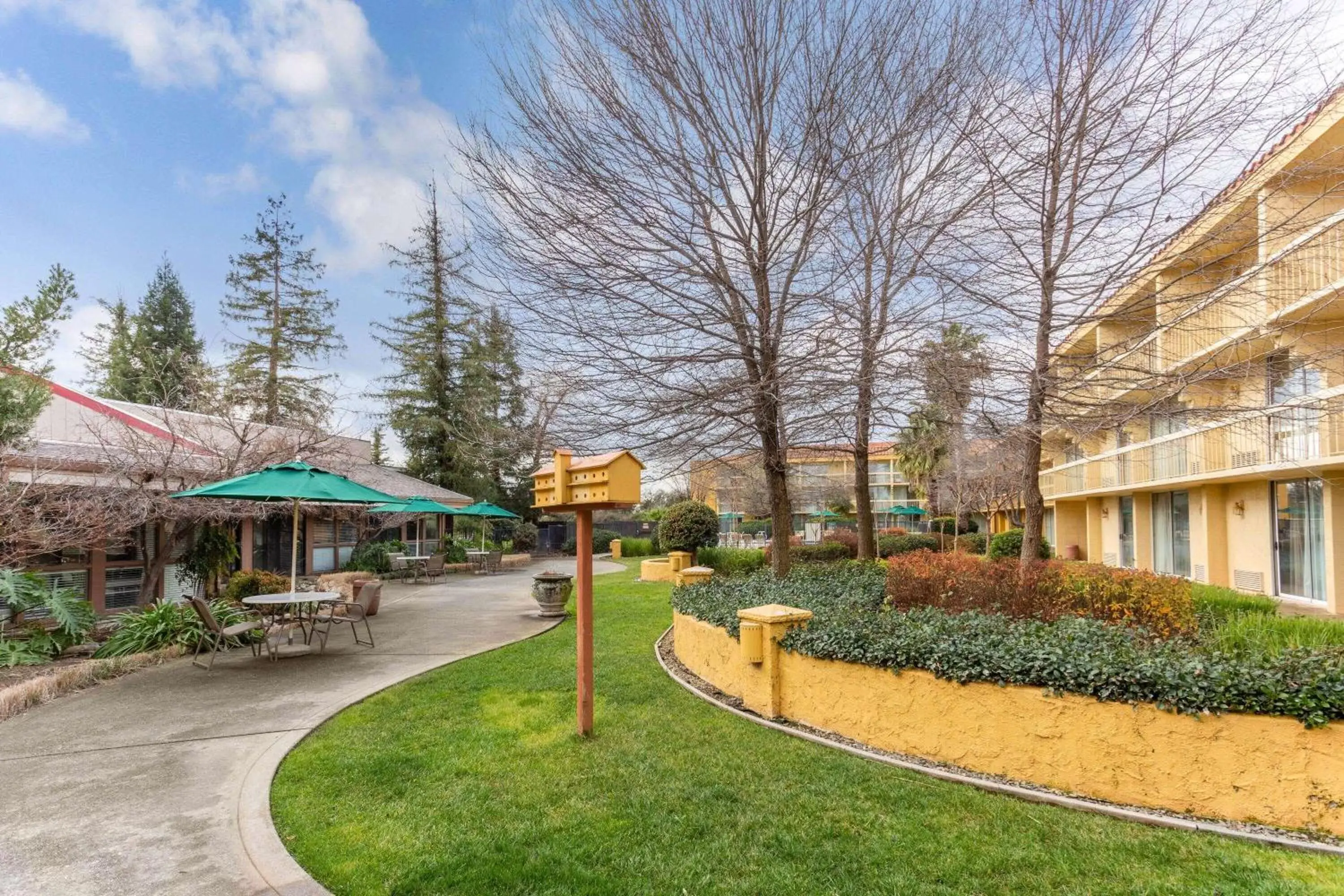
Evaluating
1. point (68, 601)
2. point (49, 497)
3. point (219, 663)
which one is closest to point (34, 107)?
point (49, 497)

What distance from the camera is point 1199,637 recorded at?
17.4 ft

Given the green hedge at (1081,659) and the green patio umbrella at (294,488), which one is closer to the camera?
the green hedge at (1081,659)

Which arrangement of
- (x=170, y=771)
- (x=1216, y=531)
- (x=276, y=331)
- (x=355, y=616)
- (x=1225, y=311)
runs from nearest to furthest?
(x=170, y=771), (x=1225, y=311), (x=355, y=616), (x=1216, y=531), (x=276, y=331)

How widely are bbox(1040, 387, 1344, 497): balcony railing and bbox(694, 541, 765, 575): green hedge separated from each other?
7.95 metres

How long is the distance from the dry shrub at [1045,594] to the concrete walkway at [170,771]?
5667 millimetres

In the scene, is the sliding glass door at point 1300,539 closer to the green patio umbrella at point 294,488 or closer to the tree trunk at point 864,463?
the tree trunk at point 864,463

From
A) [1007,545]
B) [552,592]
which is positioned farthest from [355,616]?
[1007,545]

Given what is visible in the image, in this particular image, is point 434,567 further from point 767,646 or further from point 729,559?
point 767,646

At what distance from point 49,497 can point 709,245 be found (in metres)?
8.94

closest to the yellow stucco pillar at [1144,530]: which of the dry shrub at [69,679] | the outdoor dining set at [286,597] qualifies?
the outdoor dining set at [286,597]

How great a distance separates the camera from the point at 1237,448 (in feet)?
41.5

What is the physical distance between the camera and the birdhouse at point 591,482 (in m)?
4.87

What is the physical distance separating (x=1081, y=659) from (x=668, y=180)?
6069mm

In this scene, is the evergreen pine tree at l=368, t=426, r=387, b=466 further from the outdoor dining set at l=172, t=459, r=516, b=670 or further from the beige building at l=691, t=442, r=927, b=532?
the outdoor dining set at l=172, t=459, r=516, b=670
